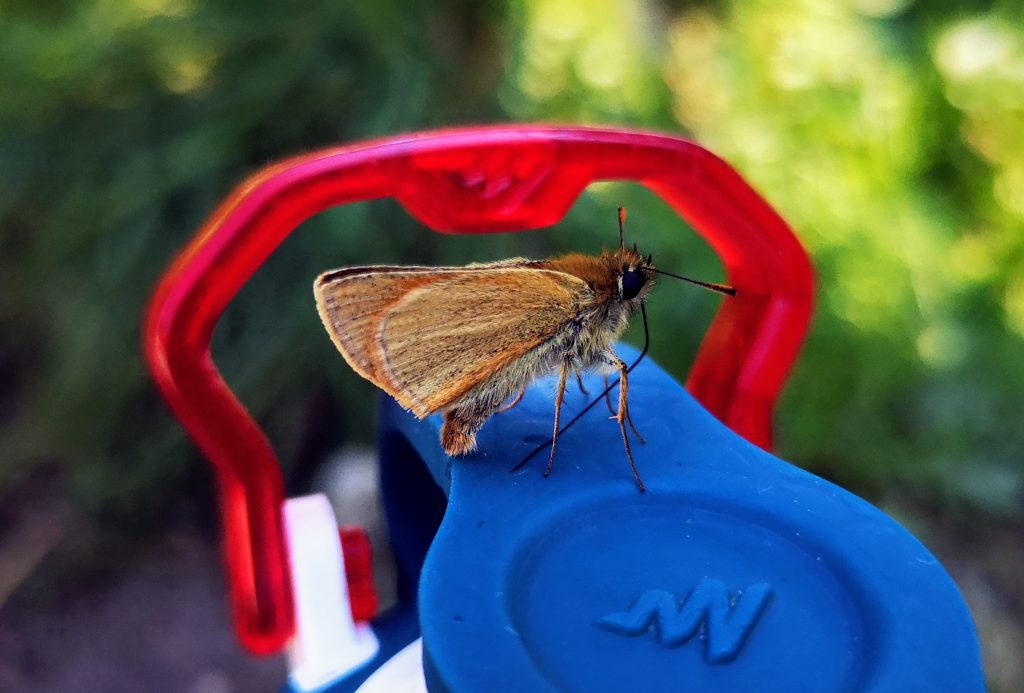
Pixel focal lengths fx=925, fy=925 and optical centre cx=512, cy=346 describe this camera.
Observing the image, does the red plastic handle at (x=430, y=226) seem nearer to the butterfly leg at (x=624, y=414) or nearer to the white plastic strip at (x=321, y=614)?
the white plastic strip at (x=321, y=614)

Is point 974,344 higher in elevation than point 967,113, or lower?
lower

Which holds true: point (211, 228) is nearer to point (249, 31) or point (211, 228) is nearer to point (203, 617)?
point (249, 31)

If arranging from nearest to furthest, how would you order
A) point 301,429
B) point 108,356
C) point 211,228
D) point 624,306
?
point 211,228 < point 624,306 < point 108,356 < point 301,429

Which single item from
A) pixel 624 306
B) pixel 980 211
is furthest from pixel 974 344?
pixel 624 306

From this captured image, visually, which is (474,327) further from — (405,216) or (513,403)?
(405,216)

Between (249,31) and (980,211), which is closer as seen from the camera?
(249,31)

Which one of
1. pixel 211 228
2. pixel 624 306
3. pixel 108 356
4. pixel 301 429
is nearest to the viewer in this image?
pixel 211 228

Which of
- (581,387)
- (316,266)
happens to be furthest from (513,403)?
(316,266)
